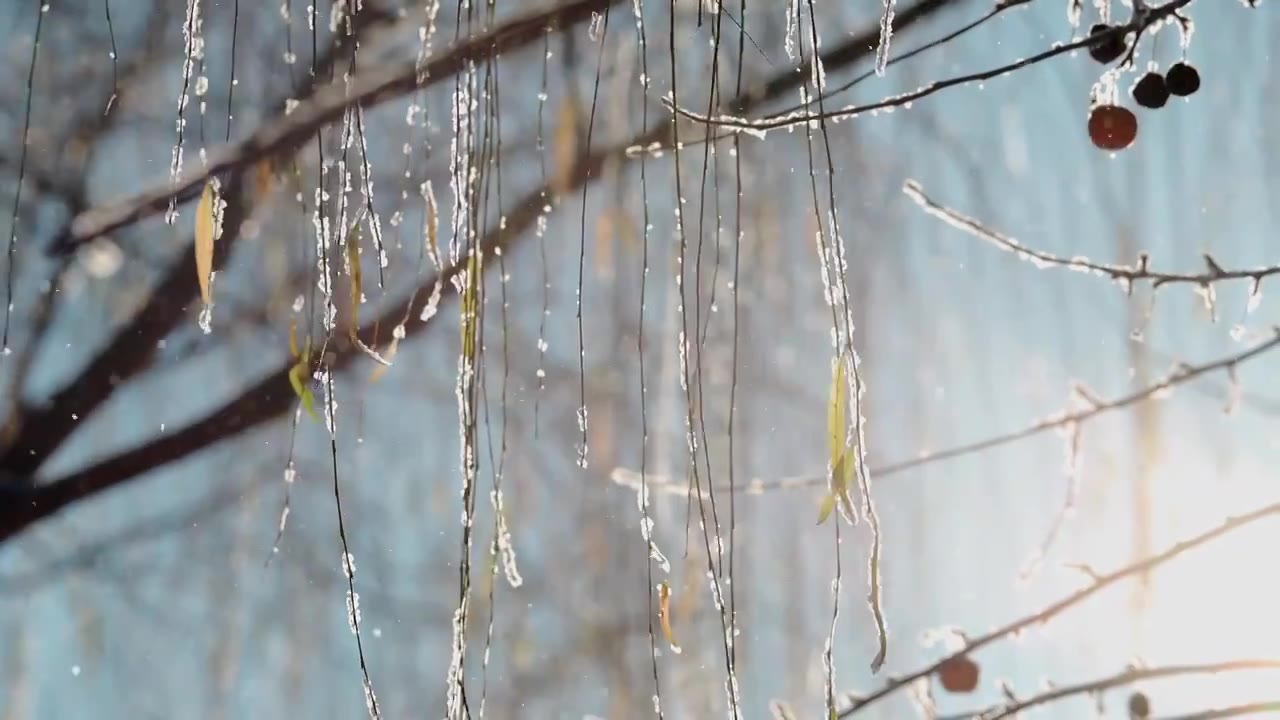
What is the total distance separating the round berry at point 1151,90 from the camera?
1.93ft

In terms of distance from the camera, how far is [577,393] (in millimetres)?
1027

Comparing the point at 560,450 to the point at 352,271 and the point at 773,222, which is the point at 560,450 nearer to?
the point at 773,222

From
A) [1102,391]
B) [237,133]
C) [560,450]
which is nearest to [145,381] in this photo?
[237,133]

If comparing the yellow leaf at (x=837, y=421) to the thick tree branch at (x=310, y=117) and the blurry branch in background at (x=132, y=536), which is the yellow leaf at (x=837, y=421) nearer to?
the thick tree branch at (x=310, y=117)

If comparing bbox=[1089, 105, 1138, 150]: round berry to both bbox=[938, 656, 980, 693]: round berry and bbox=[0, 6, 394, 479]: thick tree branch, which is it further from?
bbox=[0, 6, 394, 479]: thick tree branch

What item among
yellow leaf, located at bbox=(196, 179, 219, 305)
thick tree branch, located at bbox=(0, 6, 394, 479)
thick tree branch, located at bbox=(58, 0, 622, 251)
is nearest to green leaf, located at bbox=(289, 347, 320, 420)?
yellow leaf, located at bbox=(196, 179, 219, 305)

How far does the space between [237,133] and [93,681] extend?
601 millimetres

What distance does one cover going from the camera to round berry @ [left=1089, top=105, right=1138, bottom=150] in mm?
584

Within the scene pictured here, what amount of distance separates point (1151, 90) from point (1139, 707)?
0.45 metres

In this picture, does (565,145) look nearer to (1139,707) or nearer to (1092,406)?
(1092,406)

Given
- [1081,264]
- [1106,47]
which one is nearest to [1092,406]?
[1081,264]

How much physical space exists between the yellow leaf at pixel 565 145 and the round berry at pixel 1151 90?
483 millimetres

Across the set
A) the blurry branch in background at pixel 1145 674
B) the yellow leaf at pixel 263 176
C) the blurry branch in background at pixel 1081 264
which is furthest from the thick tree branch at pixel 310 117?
the blurry branch in background at pixel 1145 674

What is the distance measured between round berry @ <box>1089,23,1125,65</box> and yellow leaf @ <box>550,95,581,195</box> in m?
0.48
